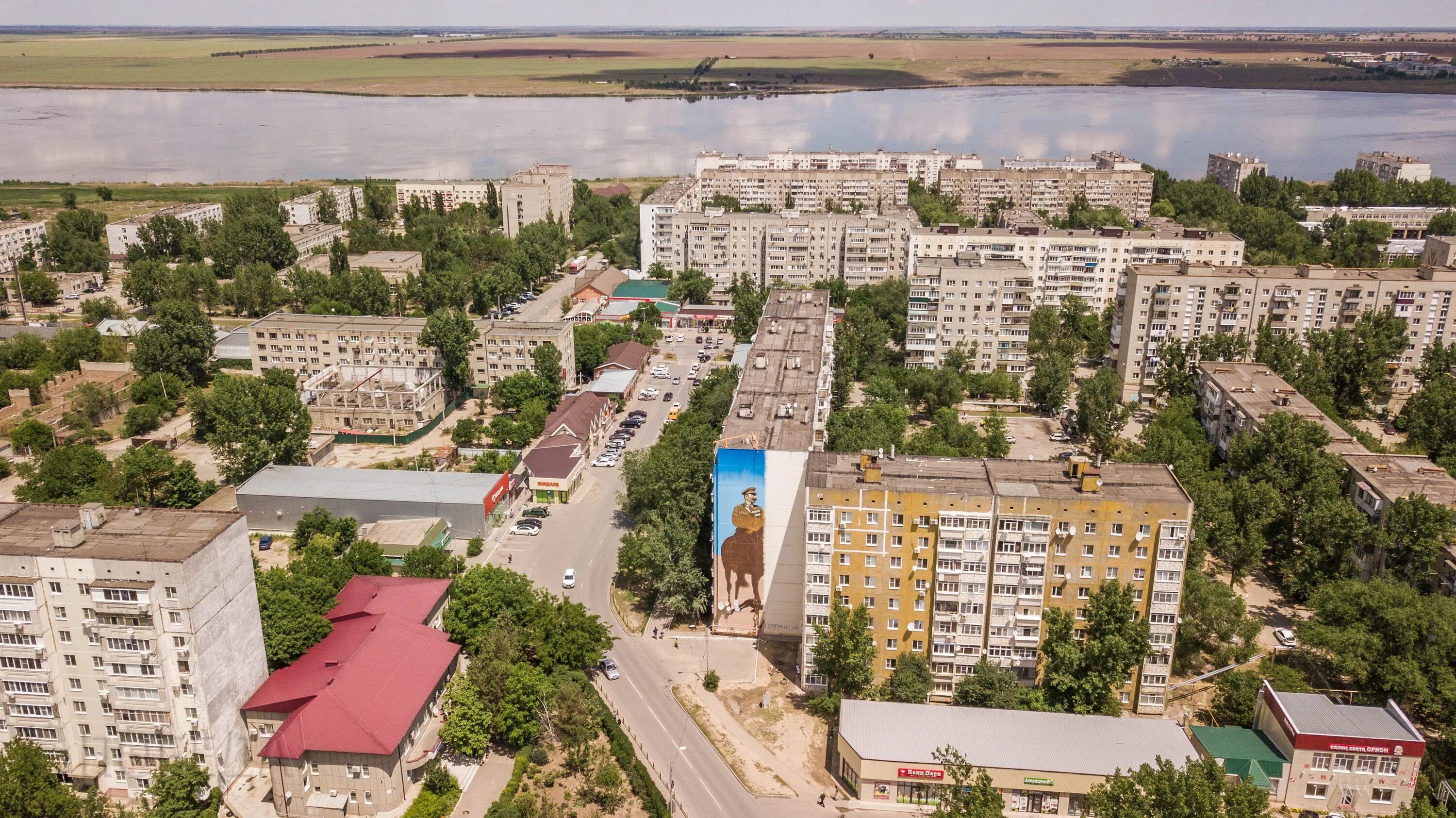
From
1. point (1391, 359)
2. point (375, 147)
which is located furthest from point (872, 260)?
point (375, 147)

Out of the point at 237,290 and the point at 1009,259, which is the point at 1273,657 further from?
the point at 237,290

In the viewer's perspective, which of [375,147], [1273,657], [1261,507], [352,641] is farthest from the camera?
[375,147]

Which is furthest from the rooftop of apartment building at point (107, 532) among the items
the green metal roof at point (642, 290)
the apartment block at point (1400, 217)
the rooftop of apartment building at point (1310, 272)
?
the apartment block at point (1400, 217)

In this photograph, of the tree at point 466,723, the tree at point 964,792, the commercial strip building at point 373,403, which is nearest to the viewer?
the tree at point 964,792

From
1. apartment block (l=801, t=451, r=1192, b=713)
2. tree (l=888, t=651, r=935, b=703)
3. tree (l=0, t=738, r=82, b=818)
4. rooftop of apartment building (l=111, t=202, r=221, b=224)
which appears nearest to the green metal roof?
rooftop of apartment building (l=111, t=202, r=221, b=224)

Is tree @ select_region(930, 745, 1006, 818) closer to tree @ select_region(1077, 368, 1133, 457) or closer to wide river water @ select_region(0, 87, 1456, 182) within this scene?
tree @ select_region(1077, 368, 1133, 457)

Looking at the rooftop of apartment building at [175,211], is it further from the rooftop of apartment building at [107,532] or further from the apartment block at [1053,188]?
the apartment block at [1053,188]
